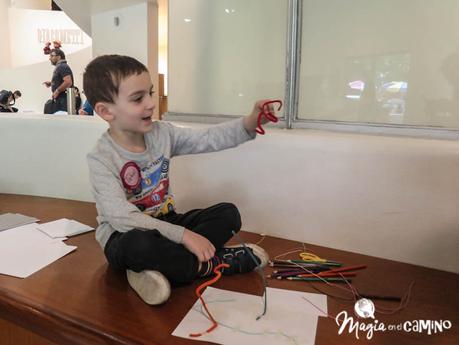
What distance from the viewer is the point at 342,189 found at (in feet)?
3.77

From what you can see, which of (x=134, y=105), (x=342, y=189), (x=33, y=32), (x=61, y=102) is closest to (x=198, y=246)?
(x=134, y=105)

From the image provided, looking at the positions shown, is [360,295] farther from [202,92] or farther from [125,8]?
[125,8]

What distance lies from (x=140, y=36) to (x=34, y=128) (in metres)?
0.72

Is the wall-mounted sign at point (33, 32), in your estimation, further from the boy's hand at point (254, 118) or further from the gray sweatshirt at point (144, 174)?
the boy's hand at point (254, 118)

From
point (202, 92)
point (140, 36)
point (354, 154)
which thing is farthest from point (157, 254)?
point (140, 36)

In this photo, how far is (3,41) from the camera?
19.7 feet

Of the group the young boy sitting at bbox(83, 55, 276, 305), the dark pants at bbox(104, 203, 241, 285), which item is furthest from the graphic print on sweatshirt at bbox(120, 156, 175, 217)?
the dark pants at bbox(104, 203, 241, 285)

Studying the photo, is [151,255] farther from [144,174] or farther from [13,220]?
[13,220]

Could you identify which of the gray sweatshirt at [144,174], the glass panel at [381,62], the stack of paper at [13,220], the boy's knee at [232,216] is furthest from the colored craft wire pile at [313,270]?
the stack of paper at [13,220]

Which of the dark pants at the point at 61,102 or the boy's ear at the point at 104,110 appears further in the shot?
the dark pants at the point at 61,102

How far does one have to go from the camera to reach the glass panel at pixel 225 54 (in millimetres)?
1315

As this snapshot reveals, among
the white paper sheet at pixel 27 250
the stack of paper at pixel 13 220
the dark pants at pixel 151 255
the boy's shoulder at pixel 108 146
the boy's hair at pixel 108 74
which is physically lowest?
the white paper sheet at pixel 27 250

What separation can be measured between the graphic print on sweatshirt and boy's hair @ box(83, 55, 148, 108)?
0.17m

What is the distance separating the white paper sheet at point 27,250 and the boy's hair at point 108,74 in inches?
16.4
